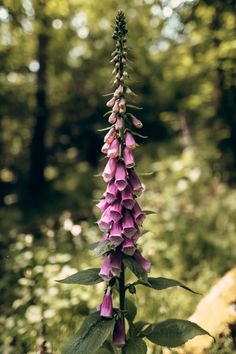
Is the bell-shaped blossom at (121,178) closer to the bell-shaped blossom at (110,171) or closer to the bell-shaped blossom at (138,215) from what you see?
the bell-shaped blossom at (110,171)

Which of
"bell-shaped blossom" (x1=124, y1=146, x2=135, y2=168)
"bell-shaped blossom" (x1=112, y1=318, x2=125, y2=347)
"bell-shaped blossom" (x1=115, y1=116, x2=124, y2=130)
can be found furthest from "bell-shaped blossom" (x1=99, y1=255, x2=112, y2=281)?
"bell-shaped blossom" (x1=115, y1=116, x2=124, y2=130)

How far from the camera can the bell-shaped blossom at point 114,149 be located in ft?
7.48

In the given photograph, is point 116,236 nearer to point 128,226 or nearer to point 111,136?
point 128,226

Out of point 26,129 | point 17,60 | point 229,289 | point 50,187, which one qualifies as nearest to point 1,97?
point 17,60

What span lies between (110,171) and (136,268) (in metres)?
0.63

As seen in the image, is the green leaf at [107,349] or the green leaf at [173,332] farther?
the green leaf at [107,349]

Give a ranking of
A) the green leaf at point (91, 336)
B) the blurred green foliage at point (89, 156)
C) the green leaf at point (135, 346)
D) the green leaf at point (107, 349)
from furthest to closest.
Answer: the blurred green foliage at point (89, 156) < the green leaf at point (107, 349) < the green leaf at point (135, 346) < the green leaf at point (91, 336)

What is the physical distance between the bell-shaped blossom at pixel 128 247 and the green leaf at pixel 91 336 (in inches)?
17.4

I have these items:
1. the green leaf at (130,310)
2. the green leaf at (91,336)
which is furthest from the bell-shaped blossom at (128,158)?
the green leaf at (130,310)

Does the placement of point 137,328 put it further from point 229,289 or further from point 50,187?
point 50,187

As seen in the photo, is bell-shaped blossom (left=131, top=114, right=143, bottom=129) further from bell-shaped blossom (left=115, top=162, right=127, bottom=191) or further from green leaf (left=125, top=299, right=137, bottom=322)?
green leaf (left=125, top=299, right=137, bottom=322)

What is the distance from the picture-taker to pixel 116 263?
7.55 ft

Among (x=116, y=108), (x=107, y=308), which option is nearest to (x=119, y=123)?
(x=116, y=108)

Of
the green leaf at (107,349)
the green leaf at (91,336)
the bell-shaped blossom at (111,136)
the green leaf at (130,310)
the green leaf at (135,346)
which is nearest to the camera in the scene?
the green leaf at (91,336)
